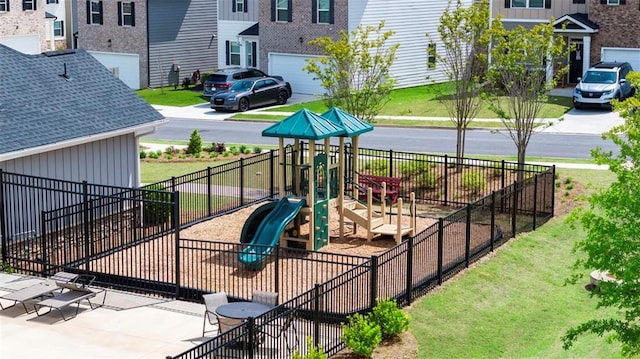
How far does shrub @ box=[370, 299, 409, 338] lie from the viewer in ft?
66.0

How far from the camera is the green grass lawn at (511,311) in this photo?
20.7m

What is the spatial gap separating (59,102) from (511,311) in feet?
41.4

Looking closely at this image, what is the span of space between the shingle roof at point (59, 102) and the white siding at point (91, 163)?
457 millimetres

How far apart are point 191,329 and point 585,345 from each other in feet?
24.0

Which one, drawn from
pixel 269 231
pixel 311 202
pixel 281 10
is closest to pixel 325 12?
pixel 281 10

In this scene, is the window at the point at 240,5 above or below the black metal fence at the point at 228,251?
above

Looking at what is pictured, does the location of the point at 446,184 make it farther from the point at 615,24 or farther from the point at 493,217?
the point at 615,24

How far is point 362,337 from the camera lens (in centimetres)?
1923

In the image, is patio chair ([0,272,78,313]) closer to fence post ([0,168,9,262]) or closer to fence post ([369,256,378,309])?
fence post ([0,168,9,262])

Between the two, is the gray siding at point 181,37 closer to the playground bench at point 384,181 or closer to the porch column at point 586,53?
the porch column at point 586,53

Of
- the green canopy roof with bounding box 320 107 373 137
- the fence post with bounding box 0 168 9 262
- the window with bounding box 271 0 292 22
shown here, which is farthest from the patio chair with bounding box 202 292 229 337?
the window with bounding box 271 0 292 22

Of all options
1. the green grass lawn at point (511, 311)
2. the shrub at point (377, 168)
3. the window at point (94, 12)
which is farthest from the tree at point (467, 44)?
the window at point (94, 12)

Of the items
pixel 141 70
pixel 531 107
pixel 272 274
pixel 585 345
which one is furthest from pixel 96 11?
pixel 585 345

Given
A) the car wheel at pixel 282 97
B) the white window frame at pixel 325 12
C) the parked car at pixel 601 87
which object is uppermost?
Answer: the white window frame at pixel 325 12
